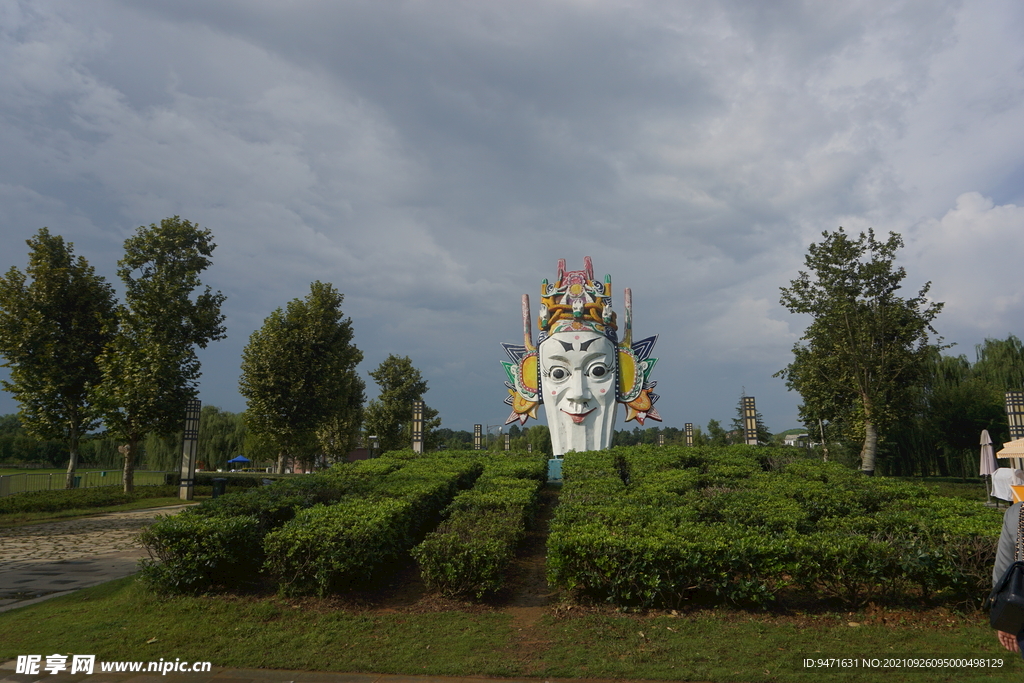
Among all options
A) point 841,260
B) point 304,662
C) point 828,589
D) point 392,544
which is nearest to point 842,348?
point 841,260

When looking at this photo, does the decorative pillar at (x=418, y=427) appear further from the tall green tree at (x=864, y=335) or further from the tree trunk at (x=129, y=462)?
the tall green tree at (x=864, y=335)

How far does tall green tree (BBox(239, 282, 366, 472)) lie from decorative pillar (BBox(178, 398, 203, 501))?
212 cm

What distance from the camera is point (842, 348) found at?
1919cm

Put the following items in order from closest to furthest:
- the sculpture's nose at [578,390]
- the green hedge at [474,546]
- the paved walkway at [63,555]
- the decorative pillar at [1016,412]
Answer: the green hedge at [474,546]
the paved walkway at [63,555]
the decorative pillar at [1016,412]
the sculpture's nose at [578,390]

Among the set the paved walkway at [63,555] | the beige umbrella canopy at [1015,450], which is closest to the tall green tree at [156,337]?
the paved walkway at [63,555]

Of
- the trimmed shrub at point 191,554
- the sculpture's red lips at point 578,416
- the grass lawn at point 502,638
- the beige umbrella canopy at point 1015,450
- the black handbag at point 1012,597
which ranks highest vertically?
the sculpture's red lips at point 578,416

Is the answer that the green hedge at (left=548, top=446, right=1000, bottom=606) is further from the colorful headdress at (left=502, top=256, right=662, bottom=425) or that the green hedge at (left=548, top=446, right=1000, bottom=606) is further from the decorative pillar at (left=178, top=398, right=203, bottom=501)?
the decorative pillar at (left=178, top=398, right=203, bottom=501)

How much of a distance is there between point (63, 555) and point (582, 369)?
12.7 meters

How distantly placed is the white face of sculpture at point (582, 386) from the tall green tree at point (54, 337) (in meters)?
13.1

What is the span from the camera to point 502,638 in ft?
15.8

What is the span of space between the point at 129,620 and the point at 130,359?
13.0 meters

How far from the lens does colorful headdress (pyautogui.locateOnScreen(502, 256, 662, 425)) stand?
18.0 meters

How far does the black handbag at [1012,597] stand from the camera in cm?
278

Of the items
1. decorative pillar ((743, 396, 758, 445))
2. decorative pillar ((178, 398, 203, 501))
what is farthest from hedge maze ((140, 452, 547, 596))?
decorative pillar ((743, 396, 758, 445))
